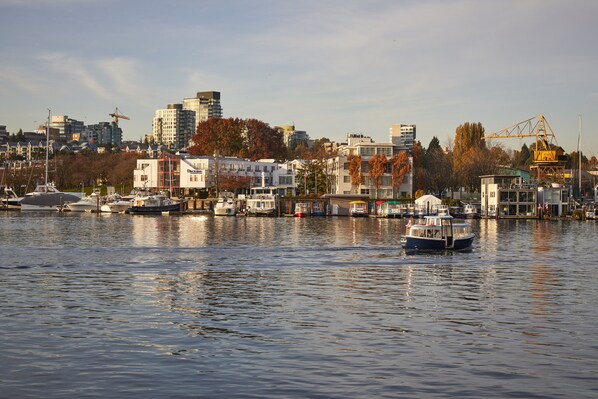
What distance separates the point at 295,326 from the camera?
3303 centimetres

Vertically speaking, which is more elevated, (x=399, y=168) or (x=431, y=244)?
(x=399, y=168)

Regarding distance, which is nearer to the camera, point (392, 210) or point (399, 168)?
point (392, 210)

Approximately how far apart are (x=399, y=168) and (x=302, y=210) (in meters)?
29.0

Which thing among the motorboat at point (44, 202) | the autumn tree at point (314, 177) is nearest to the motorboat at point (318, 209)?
the autumn tree at point (314, 177)

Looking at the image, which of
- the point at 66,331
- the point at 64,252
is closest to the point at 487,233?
the point at 64,252

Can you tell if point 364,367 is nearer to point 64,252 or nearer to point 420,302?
point 420,302

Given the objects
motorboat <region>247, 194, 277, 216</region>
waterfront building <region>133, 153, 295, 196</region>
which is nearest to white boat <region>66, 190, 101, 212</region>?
waterfront building <region>133, 153, 295, 196</region>

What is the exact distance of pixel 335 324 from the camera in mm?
33531

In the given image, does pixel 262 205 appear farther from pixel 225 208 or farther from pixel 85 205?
pixel 85 205

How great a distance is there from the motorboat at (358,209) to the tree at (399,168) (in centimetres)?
1532

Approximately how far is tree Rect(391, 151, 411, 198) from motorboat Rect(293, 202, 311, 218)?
79.5ft

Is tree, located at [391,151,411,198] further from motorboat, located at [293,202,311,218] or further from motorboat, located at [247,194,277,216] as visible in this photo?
motorboat, located at [247,194,277,216]

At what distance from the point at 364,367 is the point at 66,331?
13320 millimetres

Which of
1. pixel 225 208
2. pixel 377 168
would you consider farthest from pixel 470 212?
pixel 225 208
